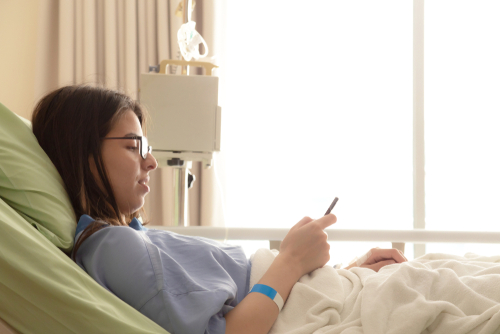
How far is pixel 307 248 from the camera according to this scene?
38.0 inches

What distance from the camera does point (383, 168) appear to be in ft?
13.4

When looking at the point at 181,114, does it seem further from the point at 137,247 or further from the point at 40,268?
the point at 40,268

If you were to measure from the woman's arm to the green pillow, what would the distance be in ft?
0.62

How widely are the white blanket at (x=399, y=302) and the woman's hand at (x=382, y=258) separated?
0.16m

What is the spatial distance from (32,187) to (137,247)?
24 cm

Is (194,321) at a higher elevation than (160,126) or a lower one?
lower

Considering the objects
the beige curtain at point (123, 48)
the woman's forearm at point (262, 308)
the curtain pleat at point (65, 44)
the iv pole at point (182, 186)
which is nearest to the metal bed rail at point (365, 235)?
the iv pole at point (182, 186)

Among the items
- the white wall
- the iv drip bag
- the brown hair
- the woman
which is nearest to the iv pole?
the iv drip bag

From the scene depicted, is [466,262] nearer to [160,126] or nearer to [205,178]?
[160,126]

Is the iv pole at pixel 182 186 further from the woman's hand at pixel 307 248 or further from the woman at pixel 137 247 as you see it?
the woman's hand at pixel 307 248

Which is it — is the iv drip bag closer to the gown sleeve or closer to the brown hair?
the brown hair

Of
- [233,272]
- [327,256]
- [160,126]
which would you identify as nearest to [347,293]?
[327,256]

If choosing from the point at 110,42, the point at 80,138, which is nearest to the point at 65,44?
the point at 110,42

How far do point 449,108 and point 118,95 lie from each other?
2.85 m
